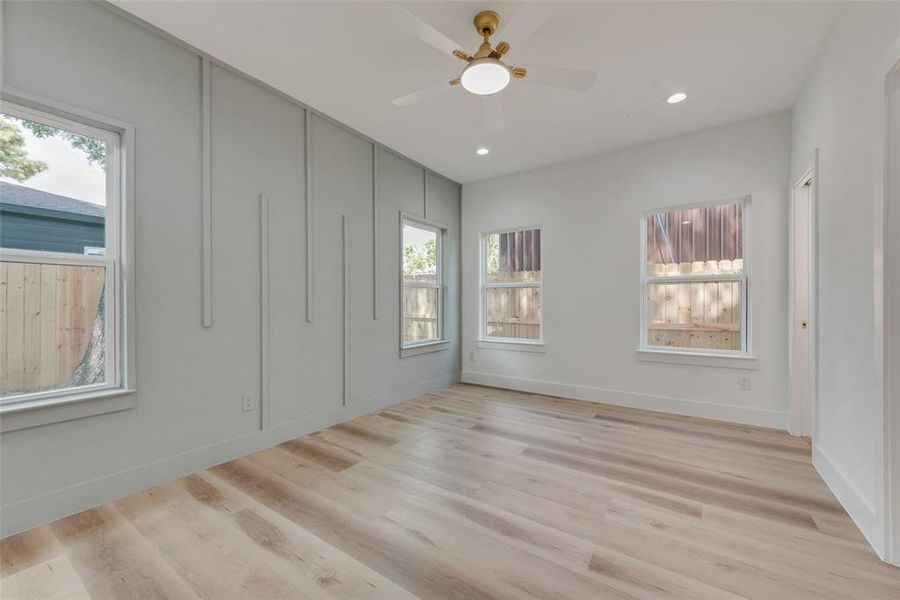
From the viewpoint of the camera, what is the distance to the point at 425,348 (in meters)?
4.37

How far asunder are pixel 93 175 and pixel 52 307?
0.75 meters

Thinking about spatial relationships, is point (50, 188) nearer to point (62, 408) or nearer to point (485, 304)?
point (62, 408)

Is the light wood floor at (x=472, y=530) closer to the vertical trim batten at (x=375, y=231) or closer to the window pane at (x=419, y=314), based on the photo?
the vertical trim batten at (x=375, y=231)

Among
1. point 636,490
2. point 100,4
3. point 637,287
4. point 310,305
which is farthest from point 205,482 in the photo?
point 637,287

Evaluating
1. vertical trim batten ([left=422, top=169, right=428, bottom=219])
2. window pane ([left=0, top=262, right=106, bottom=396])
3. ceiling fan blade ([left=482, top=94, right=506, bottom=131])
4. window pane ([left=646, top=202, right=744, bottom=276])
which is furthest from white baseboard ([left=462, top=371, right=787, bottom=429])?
window pane ([left=0, top=262, right=106, bottom=396])

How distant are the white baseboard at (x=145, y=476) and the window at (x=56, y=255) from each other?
506 mm

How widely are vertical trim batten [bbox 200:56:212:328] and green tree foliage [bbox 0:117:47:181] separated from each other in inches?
29.0

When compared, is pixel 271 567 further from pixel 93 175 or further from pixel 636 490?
pixel 93 175

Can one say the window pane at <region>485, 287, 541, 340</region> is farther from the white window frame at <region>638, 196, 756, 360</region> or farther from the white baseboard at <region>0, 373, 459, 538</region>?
the white baseboard at <region>0, 373, 459, 538</region>

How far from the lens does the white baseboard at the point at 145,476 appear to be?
1.76 meters

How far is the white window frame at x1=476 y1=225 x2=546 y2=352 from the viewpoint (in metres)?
4.34

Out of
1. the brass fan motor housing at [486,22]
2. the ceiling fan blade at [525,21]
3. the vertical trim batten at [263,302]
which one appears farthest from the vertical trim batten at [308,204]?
the ceiling fan blade at [525,21]

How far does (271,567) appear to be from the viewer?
1544mm

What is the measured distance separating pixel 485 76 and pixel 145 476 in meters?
2.94
